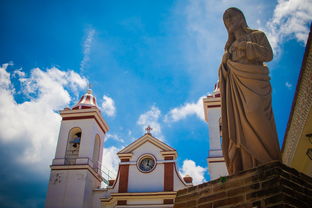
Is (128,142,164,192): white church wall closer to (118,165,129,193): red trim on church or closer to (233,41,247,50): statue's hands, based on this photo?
(118,165,129,193): red trim on church

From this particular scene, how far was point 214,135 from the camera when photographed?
18.5m

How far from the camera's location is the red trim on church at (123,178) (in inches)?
697

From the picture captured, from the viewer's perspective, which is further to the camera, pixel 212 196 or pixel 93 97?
pixel 93 97

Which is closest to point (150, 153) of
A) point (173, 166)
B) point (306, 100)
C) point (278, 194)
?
point (173, 166)

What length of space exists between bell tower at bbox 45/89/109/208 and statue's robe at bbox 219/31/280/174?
14478 mm

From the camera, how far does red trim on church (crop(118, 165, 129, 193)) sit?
1770 cm

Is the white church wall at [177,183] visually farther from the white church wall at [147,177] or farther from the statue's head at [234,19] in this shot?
the statue's head at [234,19]

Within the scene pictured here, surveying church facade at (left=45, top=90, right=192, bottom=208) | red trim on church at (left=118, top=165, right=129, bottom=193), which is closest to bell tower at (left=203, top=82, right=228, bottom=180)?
church facade at (left=45, top=90, right=192, bottom=208)

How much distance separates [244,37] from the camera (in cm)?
523

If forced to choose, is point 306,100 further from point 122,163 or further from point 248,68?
point 122,163

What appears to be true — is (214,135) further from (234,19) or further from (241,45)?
(241,45)

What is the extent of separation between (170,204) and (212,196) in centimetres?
1326

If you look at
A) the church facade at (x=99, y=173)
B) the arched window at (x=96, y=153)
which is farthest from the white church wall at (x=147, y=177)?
the arched window at (x=96, y=153)

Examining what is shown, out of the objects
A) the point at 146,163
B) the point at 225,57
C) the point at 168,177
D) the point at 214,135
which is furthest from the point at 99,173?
the point at 225,57
